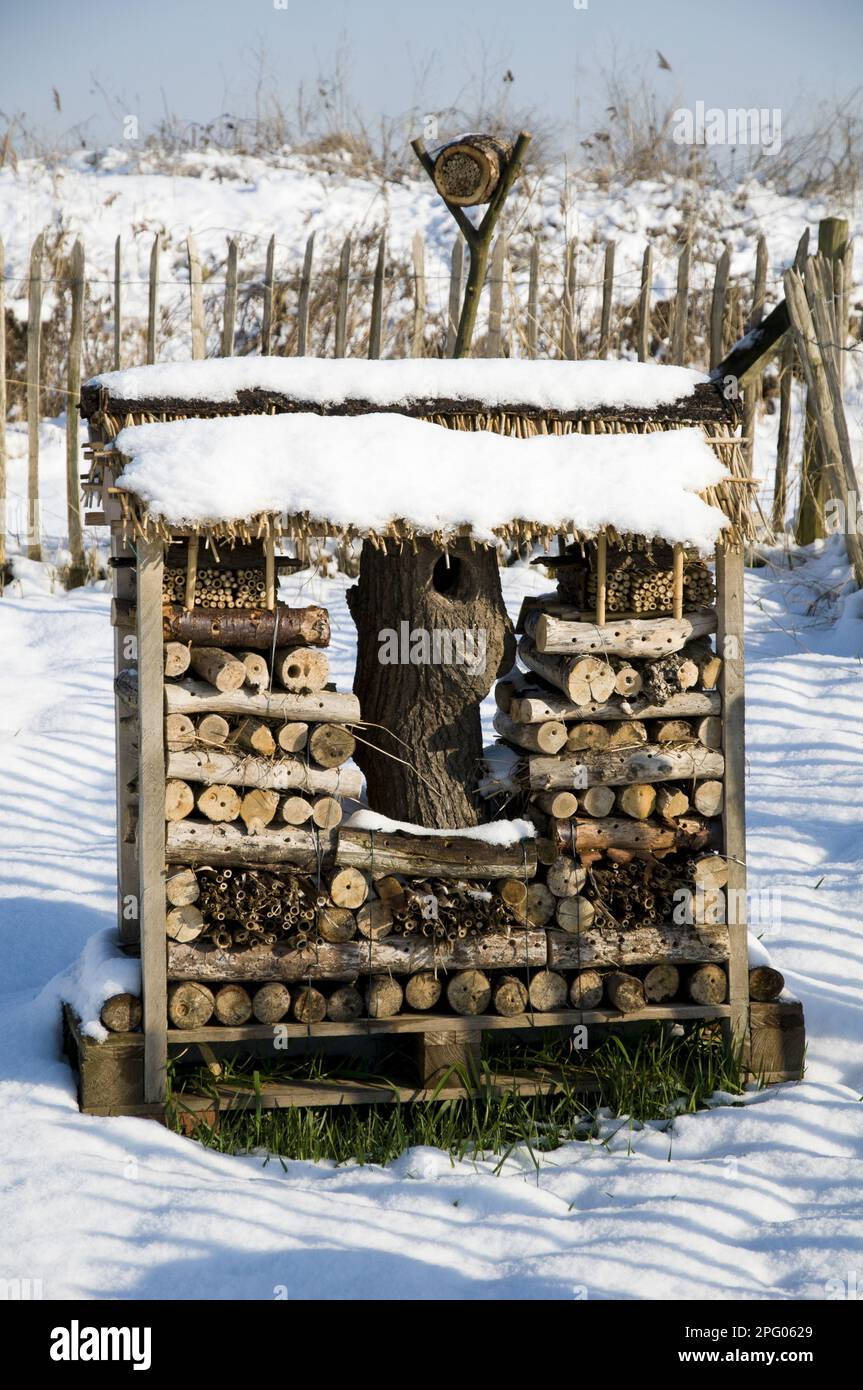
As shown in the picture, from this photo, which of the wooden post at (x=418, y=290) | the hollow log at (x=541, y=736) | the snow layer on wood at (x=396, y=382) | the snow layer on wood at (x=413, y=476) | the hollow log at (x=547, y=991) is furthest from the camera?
the wooden post at (x=418, y=290)

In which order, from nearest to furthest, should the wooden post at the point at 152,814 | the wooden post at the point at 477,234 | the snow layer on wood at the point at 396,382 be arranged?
the wooden post at the point at 152,814, the snow layer on wood at the point at 396,382, the wooden post at the point at 477,234

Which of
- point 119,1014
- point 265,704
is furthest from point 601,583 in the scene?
point 119,1014

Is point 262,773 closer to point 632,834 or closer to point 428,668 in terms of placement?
point 428,668

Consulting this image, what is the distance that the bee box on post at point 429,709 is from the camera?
191 inches

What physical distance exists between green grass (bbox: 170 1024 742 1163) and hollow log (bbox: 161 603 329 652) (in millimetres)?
1625

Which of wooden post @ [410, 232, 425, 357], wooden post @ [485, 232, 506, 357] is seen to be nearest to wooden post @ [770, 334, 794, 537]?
wooden post @ [485, 232, 506, 357]

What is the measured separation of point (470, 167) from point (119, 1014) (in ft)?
11.7

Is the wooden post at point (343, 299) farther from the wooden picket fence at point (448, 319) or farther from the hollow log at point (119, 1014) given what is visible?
the hollow log at point (119, 1014)

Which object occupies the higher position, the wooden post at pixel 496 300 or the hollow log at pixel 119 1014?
the wooden post at pixel 496 300

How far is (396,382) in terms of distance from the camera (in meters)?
5.04

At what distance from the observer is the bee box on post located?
4852mm

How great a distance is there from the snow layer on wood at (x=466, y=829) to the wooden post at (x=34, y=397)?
6.17m

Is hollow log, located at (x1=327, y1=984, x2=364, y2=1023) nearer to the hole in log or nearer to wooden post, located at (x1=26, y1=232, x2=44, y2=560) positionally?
the hole in log

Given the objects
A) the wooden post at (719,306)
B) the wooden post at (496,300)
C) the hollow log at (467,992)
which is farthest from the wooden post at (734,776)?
the wooden post at (719,306)
